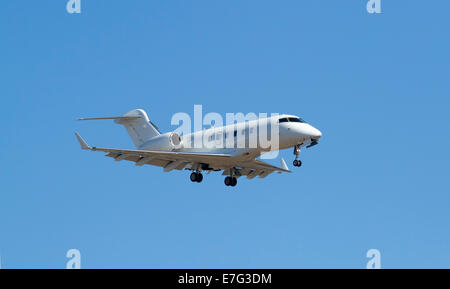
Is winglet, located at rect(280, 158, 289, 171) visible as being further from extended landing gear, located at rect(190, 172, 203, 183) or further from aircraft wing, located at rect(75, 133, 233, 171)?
extended landing gear, located at rect(190, 172, 203, 183)

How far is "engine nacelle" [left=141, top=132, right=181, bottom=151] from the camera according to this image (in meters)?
41.6

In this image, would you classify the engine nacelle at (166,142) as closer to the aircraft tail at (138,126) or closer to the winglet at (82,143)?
the aircraft tail at (138,126)

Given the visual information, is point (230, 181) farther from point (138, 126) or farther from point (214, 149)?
point (138, 126)

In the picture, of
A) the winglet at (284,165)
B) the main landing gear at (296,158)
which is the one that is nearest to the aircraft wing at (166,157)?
the main landing gear at (296,158)

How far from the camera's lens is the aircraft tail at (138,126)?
44.2 meters

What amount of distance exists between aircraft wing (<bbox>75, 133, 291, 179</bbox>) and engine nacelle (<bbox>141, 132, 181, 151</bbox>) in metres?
1.38

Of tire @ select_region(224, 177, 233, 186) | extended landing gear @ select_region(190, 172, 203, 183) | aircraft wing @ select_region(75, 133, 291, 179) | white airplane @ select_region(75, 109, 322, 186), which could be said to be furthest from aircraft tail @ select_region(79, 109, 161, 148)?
tire @ select_region(224, 177, 233, 186)

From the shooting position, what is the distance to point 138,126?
4472 centimetres

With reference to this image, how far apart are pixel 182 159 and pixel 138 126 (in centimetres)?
588

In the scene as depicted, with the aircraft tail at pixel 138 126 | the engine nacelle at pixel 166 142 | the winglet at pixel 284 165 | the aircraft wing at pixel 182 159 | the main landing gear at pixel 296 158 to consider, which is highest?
the aircraft tail at pixel 138 126

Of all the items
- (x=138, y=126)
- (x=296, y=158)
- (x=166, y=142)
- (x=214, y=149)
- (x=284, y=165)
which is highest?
(x=138, y=126)

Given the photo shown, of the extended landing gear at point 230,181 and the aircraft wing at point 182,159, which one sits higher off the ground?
the aircraft wing at point 182,159

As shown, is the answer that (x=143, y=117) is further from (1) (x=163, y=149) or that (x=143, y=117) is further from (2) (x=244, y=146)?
(2) (x=244, y=146)

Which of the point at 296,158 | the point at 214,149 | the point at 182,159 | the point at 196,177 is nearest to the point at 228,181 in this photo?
the point at 196,177
